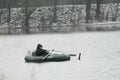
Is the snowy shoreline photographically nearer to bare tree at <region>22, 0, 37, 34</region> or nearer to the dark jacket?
bare tree at <region>22, 0, 37, 34</region>

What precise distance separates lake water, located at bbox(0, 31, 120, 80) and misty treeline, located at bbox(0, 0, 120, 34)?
58.7 ft

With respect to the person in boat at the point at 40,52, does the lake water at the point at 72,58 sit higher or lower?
lower

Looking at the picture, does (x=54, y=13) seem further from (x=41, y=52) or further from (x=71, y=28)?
(x=41, y=52)

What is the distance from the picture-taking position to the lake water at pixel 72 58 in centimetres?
3856

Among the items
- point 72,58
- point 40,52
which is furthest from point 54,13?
point 40,52

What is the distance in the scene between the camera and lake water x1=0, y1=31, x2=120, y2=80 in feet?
127

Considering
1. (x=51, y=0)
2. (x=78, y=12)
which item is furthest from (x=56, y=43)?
(x=51, y=0)

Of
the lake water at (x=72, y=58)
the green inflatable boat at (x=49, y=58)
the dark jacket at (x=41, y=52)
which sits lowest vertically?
the lake water at (x=72, y=58)

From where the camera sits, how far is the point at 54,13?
92.6m

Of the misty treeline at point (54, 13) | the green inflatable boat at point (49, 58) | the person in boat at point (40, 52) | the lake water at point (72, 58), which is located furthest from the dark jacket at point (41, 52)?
the misty treeline at point (54, 13)

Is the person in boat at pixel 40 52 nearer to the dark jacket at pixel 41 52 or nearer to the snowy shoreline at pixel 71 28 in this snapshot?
the dark jacket at pixel 41 52

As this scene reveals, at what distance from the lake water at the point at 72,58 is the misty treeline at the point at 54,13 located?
17893 mm

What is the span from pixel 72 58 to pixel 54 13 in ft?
150

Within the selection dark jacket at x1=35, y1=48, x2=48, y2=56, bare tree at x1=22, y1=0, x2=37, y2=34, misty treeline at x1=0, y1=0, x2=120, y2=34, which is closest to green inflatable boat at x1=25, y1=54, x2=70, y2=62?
dark jacket at x1=35, y1=48, x2=48, y2=56
